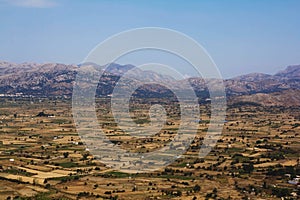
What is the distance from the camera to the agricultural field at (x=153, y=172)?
2720 centimetres

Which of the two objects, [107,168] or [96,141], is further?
[96,141]

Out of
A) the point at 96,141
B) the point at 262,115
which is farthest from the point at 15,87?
the point at 96,141

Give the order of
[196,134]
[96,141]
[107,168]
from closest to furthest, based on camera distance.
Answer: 1. [107,168]
2. [96,141]
3. [196,134]

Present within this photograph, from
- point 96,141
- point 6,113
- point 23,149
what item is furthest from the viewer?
point 6,113

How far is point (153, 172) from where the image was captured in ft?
109

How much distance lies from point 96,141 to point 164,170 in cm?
1587

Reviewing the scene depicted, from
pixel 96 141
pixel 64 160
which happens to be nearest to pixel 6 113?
pixel 96 141

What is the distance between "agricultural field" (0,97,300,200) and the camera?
2720 cm

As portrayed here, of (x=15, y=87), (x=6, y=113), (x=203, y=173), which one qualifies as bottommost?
(x=203, y=173)

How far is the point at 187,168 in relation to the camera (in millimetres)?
34844

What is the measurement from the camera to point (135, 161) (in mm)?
37438

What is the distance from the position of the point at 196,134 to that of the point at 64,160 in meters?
19.7

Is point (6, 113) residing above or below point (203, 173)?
above

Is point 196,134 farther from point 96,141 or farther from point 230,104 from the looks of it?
point 230,104
